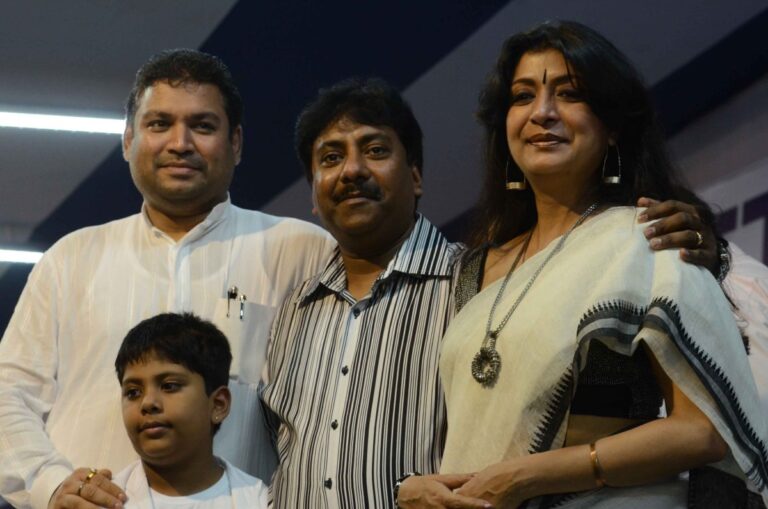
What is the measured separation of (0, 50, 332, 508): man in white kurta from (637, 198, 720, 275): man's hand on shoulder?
1.21 m

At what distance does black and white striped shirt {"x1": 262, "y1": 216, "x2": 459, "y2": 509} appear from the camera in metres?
3.00

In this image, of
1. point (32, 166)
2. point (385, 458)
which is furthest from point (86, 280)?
point (32, 166)

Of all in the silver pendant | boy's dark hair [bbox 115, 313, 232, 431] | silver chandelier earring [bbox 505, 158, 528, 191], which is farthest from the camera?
boy's dark hair [bbox 115, 313, 232, 431]

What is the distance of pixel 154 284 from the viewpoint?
11.5ft

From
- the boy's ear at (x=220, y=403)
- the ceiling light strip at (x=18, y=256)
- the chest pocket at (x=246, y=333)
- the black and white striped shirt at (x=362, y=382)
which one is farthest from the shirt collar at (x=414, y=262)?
the ceiling light strip at (x=18, y=256)

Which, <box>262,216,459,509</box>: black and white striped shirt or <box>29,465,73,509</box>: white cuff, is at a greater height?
<box>262,216,459,509</box>: black and white striped shirt

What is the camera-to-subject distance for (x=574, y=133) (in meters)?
2.66

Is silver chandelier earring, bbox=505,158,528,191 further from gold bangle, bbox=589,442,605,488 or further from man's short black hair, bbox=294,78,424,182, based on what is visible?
gold bangle, bbox=589,442,605,488

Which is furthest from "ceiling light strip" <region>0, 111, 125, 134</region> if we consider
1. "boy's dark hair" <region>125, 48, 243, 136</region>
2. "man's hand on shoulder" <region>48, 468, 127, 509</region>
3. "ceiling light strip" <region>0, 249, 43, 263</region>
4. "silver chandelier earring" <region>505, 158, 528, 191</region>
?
"silver chandelier earring" <region>505, 158, 528, 191</region>

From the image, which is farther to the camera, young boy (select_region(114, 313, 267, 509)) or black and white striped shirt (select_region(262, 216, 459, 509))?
young boy (select_region(114, 313, 267, 509))

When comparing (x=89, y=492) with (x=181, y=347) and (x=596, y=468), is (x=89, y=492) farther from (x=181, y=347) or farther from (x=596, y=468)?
(x=596, y=468)

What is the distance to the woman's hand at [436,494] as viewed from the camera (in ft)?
8.06

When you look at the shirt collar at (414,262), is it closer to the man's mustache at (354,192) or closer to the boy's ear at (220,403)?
the man's mustache at (354,192)

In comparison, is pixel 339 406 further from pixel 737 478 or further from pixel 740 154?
pixel 740 154
